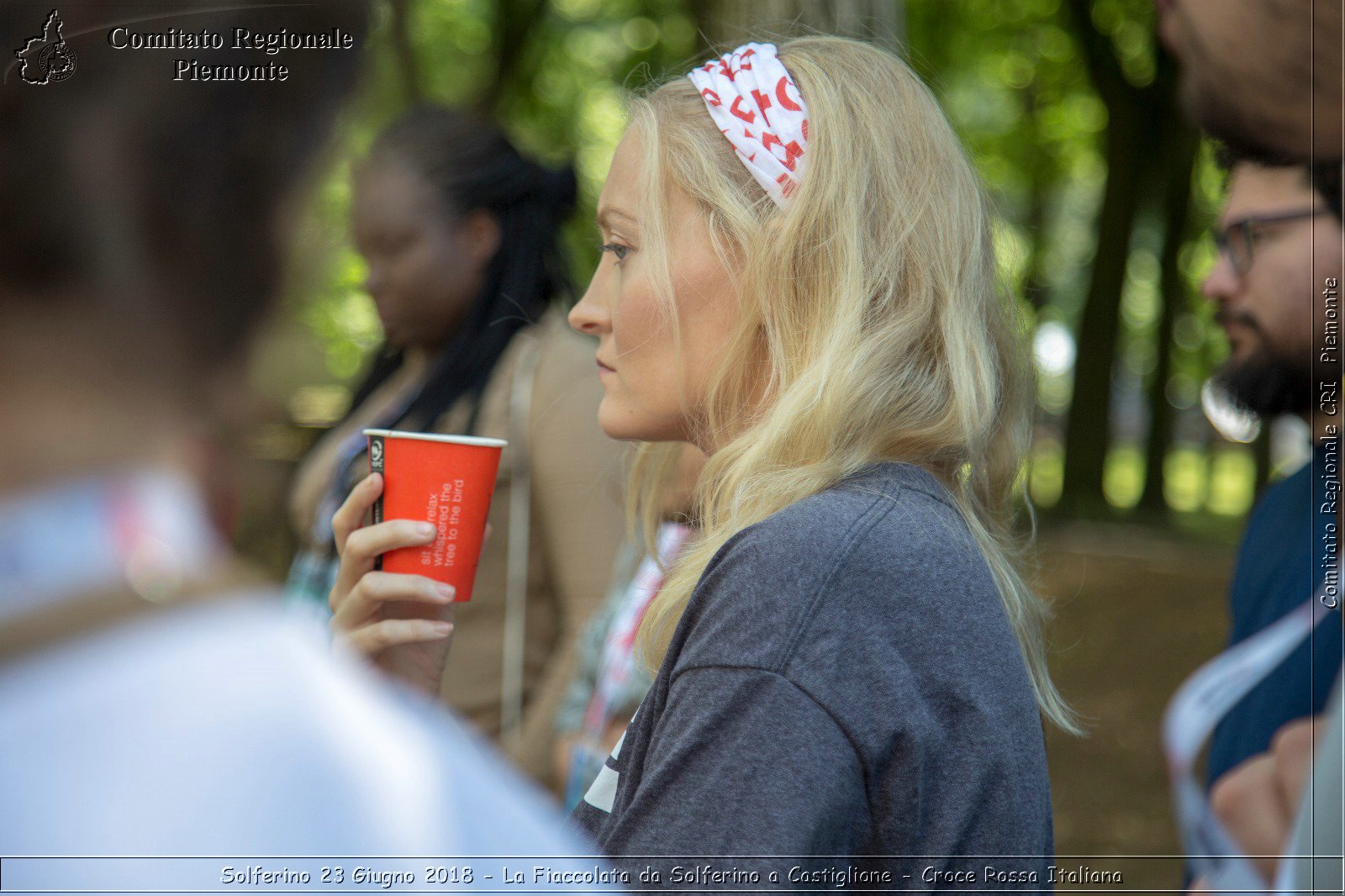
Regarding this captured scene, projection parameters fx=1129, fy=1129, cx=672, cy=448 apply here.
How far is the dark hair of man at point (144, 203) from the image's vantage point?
0.53 m

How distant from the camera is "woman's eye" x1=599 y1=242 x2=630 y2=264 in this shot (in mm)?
1527

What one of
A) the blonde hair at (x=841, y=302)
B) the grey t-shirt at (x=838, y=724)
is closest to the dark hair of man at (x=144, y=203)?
the grey t-shirt at (x=838, y=724)

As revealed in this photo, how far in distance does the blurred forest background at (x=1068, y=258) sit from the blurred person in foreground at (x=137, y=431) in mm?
61

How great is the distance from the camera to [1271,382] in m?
2.31

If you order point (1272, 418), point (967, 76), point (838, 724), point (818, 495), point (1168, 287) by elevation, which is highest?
point (818, 495)

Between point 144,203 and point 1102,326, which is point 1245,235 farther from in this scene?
point 1102,326

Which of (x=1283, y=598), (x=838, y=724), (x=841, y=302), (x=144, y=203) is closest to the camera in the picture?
(x=144, y=203)

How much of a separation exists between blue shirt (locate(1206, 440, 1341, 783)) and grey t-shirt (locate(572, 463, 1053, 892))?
0.93m

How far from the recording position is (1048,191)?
14.8 m

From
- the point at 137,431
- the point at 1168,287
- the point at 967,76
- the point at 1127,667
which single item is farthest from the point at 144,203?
the point at 967,76

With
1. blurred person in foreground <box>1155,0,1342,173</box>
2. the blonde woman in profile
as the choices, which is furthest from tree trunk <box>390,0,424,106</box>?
blurred person in foreground <box>1155,0,1342,173</box>

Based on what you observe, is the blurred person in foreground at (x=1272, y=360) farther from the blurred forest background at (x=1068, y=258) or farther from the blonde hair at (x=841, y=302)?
the blonde hair at (x=841, y=302)

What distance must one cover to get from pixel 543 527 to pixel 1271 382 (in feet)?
4.97

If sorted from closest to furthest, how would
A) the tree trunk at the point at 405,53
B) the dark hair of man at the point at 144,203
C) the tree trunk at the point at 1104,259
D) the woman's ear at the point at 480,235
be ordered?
the dark hair of man at the point at 144,203 < the tree trunk at the point at 405,53 < the woman's ear at the point at 480,235 < the tree trunk at the point at 1104,259
